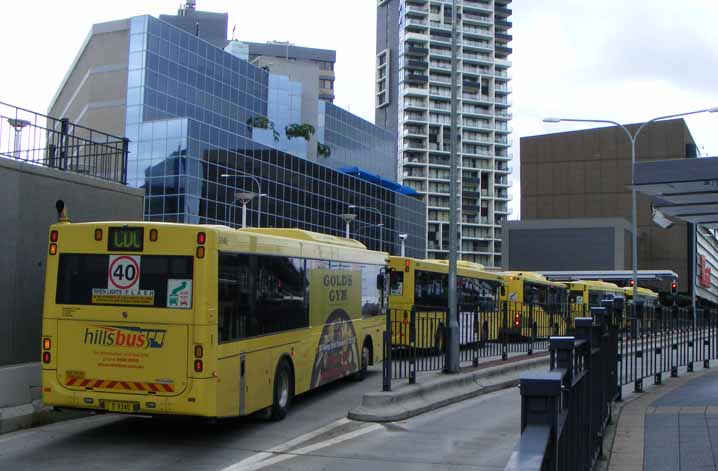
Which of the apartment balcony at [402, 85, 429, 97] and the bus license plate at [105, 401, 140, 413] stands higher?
the apartment balcony at [402, 85, 429, 97]

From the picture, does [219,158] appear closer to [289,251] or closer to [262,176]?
[262,176]

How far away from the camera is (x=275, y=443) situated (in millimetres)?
10820

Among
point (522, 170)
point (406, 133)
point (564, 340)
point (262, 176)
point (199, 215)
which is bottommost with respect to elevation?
point (564, 340)

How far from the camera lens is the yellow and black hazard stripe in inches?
403

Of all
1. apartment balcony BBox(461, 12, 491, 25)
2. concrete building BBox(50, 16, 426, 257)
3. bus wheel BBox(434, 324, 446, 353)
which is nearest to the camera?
bus wheel BBox(434, 324, 446, 353)

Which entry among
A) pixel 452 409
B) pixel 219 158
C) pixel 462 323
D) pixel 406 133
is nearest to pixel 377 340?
pixel 462 323

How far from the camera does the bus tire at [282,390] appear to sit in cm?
1245

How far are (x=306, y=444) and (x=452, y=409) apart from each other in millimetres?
3974

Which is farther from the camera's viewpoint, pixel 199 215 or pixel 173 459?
pixel 199 215

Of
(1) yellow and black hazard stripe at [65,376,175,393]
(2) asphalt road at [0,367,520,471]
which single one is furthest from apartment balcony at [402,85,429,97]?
(1) yellow and black hazard stripe at [65,376,175,393]

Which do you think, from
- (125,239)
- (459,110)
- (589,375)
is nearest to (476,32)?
(459,110)

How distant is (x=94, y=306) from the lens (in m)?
10.7

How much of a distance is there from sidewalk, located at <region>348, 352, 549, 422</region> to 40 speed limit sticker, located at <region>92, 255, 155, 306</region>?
400 centimetres

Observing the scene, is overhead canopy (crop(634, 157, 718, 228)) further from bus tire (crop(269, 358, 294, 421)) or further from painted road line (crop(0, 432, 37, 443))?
painted road line (crop(0, 432, 37, 443))
